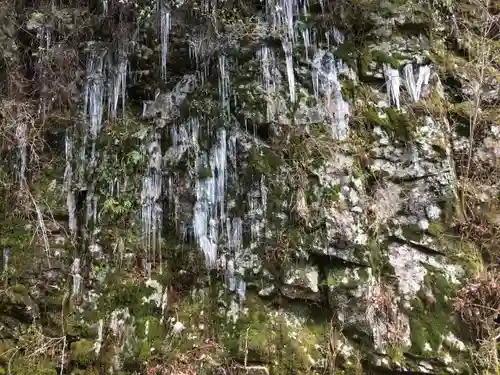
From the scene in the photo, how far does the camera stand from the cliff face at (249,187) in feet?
12.2

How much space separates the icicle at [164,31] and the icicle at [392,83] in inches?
94.6

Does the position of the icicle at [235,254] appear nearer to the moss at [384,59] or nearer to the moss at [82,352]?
the moss at [82,352]

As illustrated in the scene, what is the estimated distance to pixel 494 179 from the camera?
14.0 ft

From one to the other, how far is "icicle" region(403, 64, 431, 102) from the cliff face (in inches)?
0.7

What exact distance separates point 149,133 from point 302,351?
2605 millimetres

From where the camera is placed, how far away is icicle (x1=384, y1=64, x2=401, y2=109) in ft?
14.7

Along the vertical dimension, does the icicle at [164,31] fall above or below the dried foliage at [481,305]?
above

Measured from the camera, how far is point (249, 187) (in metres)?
4.17

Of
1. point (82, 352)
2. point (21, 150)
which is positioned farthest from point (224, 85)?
point (82, 352)

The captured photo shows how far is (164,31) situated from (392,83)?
2542mm

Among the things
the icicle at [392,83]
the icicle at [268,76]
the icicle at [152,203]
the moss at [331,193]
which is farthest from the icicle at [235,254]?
the icicle at [392,83]

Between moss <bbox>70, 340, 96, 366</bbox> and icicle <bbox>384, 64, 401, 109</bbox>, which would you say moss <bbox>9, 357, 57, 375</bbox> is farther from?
icicle <bbox>384, 64, 401, 109</bbox>

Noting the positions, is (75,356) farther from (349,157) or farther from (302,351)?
(349,157)

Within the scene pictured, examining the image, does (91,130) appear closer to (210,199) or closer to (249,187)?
(210,199)
